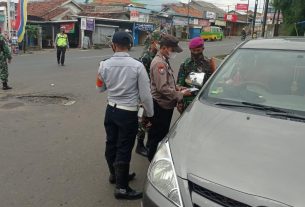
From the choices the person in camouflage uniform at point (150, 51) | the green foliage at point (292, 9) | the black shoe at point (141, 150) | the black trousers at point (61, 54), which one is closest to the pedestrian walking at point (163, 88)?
the person in camouflage uniform at point (150, 51)

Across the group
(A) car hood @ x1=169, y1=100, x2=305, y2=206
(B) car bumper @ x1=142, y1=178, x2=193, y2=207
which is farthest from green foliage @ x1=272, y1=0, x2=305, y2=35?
(B) car bumper @ x1=142, y1=178, x2=193, y2=207

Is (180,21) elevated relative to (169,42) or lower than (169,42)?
elevated

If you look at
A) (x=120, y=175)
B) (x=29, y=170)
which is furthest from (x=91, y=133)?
(x=120, y=175)

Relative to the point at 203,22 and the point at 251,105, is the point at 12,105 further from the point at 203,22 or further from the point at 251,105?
the point at 203,22

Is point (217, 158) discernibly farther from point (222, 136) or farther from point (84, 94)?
point (84, 94)

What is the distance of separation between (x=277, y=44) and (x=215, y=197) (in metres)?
2.27

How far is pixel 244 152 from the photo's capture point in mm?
2484

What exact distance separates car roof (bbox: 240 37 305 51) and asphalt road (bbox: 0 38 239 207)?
→ 1989 mm

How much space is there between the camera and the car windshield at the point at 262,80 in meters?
3.34

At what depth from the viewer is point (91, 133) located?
255 inches

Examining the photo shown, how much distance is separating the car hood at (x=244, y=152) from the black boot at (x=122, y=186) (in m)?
1.19

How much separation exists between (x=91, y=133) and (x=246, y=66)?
135 inches

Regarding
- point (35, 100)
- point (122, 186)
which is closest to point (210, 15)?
point (35, 100)

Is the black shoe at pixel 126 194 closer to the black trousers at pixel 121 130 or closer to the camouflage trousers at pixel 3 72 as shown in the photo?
the black trousers at pixel 121 130
